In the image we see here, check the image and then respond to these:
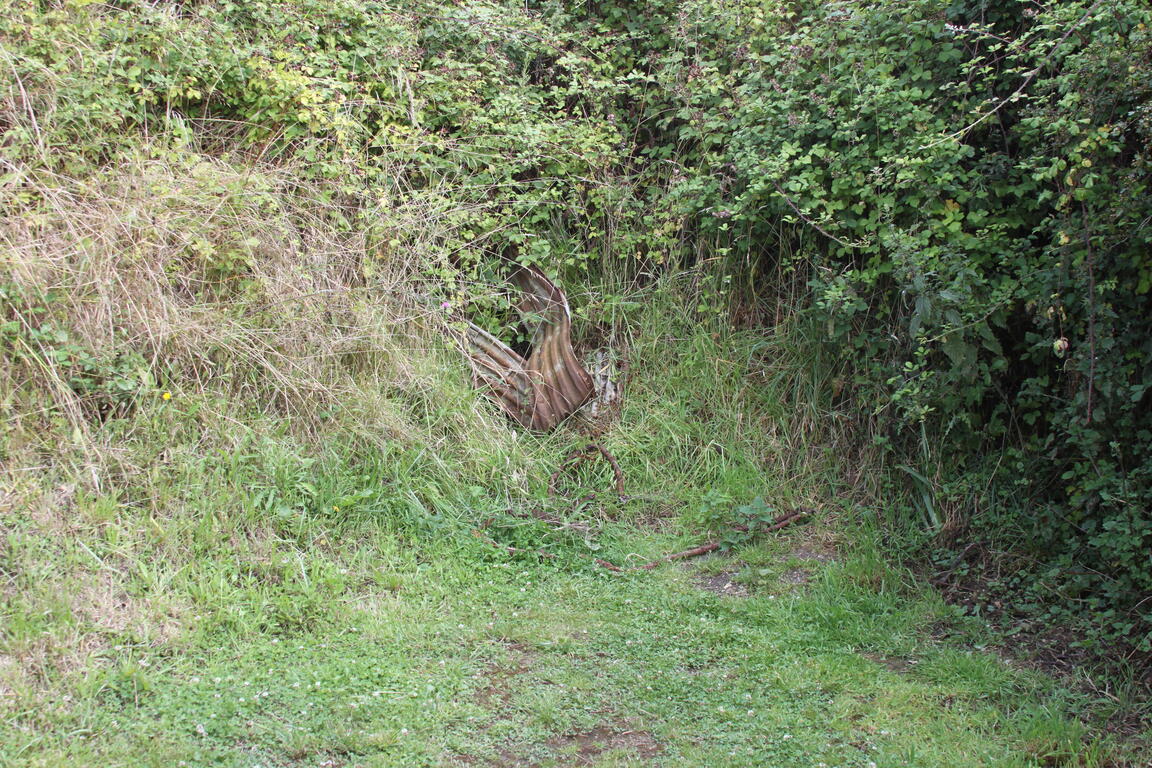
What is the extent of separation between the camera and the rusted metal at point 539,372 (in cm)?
624

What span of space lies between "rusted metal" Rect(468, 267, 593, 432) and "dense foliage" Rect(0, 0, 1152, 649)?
42cm

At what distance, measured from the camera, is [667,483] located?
596 cm

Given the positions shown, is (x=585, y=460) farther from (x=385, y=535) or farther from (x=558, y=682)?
(x=558, y=682)

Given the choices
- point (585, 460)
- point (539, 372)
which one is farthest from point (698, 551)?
point (539, 372)

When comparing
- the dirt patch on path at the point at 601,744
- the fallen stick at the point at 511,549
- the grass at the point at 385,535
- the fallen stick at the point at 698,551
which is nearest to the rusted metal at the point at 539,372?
the grass at the point at 385,535

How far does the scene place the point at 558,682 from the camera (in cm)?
418

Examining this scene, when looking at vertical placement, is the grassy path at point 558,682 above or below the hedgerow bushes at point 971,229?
below

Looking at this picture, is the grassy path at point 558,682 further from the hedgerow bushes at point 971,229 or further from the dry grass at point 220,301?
the dry grass at point 220,301

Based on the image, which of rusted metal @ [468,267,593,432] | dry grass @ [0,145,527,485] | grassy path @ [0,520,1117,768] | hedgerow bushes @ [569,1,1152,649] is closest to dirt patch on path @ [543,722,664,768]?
grassy path @ [0,520,1117,768]

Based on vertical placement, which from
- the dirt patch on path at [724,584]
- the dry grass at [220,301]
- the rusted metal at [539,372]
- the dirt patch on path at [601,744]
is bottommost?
the dirt patch on path at [724,584]

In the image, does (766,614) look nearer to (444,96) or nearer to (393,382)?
(393,382)

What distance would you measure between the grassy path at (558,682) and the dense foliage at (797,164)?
798mm

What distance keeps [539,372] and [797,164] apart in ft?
6.84

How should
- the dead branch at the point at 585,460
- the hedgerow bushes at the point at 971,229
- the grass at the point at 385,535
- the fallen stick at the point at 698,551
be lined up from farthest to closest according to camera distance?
the dead branch at the point at 585,460, the fallen stick at the point at 698,551, the hedgerow bushes at the point at 971,229, the grass at the point at 385,535
